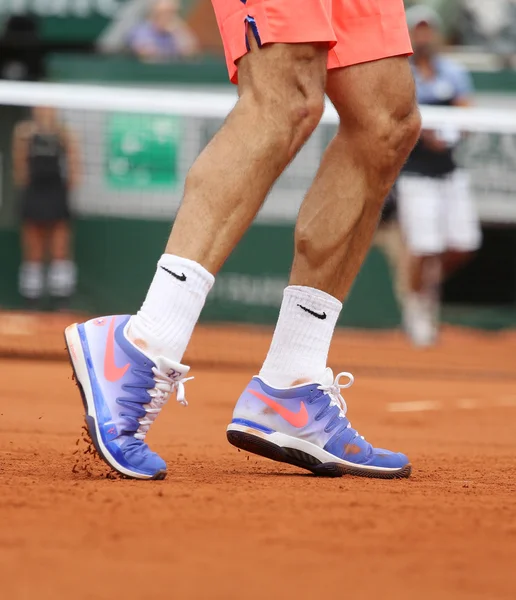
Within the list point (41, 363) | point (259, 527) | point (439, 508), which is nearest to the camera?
point (259, 527)

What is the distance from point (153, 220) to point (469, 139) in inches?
106

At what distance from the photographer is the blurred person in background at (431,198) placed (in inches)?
375

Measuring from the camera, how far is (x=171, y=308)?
2725 millimetres

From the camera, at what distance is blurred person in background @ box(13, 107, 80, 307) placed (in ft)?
34.9

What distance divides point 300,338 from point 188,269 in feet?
1.64

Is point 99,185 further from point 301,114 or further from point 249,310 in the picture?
point 301,114

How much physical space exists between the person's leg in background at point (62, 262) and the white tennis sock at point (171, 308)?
8.11 metres

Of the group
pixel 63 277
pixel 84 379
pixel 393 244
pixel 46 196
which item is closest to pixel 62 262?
pixel 63 277

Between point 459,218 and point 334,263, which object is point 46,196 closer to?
point 459,218

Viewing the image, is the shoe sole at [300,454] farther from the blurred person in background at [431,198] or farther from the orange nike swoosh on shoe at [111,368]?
the blurred person in background at [431,198]

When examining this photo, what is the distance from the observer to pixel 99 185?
34.8 feet

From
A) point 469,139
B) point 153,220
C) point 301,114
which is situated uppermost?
point 301,114

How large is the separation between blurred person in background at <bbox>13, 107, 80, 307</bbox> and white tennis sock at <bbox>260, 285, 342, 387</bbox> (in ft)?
25.3

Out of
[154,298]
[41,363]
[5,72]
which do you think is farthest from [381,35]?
[5,72]
